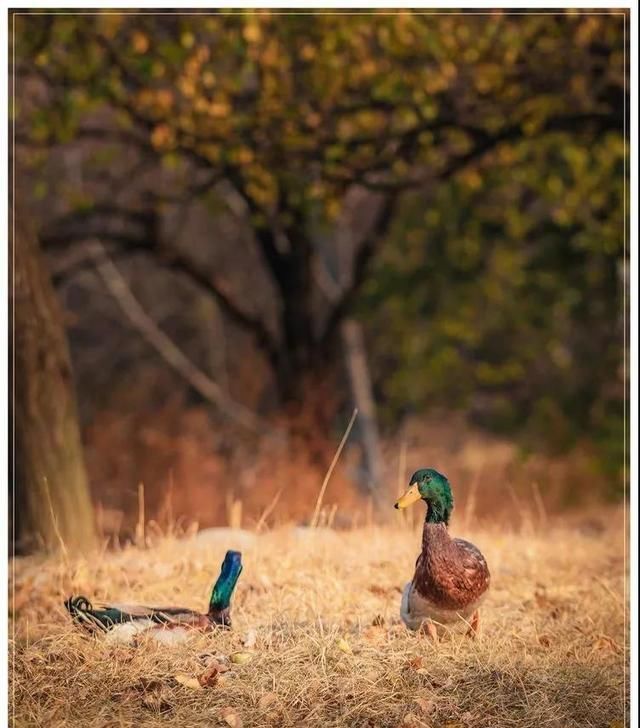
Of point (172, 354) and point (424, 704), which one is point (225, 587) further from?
point (172, 354)

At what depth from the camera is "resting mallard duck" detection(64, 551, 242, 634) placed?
16.6ft

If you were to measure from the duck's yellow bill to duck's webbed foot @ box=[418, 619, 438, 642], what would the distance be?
0.56m

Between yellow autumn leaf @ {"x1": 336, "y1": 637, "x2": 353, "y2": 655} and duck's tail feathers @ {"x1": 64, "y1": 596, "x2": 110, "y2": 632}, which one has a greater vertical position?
duck's tail feathers @ {"x1": 64, "y1": 596, "x2": 110, "y2": 632}

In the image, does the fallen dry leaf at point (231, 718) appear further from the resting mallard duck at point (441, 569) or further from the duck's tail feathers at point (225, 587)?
the resting mallard duck at point (441, 569)

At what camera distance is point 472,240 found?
14.0 metres

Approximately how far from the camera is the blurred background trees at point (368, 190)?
1057 cm

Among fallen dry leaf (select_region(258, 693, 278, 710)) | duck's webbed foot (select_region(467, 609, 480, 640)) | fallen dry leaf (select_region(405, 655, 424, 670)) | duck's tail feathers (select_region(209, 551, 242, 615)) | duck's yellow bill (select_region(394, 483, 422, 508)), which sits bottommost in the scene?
fallen dry leaf (select_region(258, 693, 278, 710))

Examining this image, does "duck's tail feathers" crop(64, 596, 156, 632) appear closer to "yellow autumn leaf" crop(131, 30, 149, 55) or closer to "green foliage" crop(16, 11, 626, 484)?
"green foliage" crop(16, 11, 626, 484)

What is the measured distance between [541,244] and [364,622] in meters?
9.99

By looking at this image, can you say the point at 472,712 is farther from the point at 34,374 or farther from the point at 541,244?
the point at 541,244

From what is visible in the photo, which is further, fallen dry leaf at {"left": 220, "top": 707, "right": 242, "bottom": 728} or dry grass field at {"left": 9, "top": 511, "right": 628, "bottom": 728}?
dry grass field at {"left": 9, "top": 511, "right": 628, "bottom": 728}

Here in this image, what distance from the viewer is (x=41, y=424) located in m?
7.04

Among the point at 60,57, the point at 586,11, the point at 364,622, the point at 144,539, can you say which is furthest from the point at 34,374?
the point at 586,11

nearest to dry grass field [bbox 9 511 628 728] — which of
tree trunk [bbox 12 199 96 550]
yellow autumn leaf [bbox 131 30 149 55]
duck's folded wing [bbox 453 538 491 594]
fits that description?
duck's folded wing [bbox 453 538 491 594]
